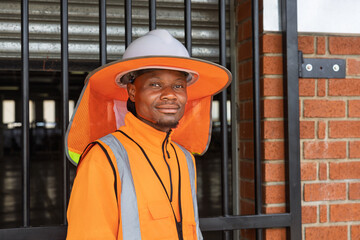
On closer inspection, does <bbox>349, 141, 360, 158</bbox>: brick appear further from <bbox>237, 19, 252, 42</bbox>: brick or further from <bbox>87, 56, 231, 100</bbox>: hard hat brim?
<bbox>87, 56, 231, 100</bbox>: hard hat brim

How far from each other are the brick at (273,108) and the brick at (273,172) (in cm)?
27

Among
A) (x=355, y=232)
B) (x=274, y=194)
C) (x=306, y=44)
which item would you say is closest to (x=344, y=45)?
(x=306, y=44)

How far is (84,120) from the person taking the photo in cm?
156

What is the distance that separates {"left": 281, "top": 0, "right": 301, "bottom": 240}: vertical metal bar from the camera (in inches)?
88.1

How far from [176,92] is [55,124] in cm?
2568

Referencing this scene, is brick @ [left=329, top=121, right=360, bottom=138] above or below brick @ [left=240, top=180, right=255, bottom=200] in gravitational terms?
above

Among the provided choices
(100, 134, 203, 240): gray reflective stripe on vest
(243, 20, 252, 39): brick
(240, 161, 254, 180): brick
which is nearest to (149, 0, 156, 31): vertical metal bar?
(243, 20, 252, 39): brick

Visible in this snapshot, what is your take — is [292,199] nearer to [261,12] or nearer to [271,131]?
[271,131]

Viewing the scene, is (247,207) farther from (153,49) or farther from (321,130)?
(153,49)

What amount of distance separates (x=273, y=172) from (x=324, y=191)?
12.6 inches

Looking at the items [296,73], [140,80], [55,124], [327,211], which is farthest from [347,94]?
[55,124]

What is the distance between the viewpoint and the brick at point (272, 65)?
7.48 feet

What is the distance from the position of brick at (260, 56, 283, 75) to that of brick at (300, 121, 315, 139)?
12.4 inches

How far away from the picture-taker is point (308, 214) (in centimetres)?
231
